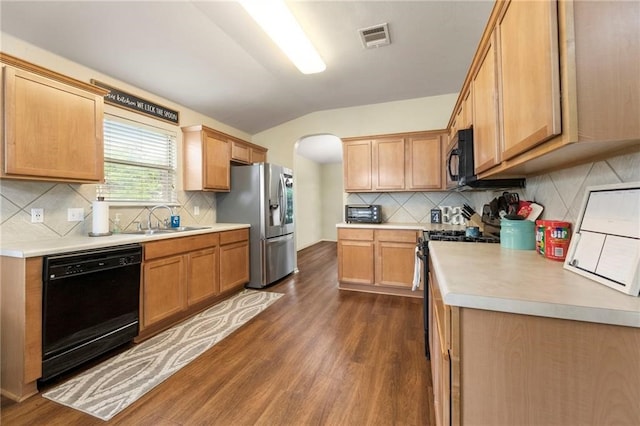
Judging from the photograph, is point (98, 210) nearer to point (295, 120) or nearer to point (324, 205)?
point (295, 120)

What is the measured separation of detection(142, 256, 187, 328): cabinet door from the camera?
7.59 feet

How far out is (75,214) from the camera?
2314 mm

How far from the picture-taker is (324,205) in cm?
855

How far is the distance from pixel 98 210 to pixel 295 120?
10.4 ft

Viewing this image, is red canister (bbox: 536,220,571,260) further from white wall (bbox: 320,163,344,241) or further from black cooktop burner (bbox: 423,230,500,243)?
white wall (bbox: 320,163,344,241)

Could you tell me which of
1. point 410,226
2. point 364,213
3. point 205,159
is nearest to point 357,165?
point 364,213

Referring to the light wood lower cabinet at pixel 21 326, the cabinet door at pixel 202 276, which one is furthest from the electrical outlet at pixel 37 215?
the cabinet door at pixel 202 276

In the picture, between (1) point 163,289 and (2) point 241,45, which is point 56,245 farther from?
(2) point 241,45

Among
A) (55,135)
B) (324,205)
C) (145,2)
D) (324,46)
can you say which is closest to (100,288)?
(55,135)

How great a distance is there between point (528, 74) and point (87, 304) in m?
2.84

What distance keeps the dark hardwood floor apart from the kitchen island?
0.86 meters

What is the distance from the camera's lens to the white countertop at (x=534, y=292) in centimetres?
69

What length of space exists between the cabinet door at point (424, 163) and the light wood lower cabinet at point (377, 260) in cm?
73

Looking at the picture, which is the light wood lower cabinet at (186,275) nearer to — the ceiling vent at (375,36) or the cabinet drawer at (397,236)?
the cabinet drawer at (397,236)
